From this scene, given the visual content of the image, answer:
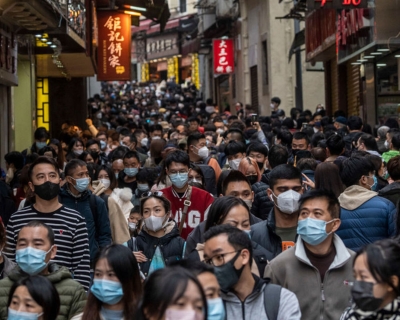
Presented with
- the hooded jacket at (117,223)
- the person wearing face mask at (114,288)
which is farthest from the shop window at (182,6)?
the person wearing face mask at (114,288)

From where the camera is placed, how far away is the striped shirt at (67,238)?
8.41 meters

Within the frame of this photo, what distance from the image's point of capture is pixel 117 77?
30.6 m

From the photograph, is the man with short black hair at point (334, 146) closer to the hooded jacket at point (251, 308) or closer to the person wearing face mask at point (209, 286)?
the hooded jacket at point (251, 308)

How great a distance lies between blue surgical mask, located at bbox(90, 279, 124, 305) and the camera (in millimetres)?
5945

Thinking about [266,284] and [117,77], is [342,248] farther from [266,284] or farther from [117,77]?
[117,77]

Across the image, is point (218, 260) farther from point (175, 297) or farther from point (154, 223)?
point (154, 223)

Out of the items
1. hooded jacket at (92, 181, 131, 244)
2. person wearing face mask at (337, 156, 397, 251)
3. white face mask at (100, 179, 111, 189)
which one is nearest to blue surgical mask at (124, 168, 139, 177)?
white face mask at (100, 179, 111, 189)

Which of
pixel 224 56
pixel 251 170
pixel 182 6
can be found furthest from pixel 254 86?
pixel 182 6

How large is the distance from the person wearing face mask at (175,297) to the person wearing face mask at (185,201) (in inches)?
208

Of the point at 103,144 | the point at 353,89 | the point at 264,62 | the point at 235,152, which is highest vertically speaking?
the point at 264,62

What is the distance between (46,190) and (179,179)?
2.05 m

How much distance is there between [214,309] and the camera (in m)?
4.94

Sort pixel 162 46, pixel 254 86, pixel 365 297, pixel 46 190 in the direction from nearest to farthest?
pixel 365 297, pixel 46 190, pixel 254 86, pixel 162 46

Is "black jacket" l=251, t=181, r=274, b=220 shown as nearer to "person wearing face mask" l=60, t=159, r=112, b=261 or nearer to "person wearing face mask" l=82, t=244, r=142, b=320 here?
"person wearing face mask" l=60, t=159, r=112, b=261
